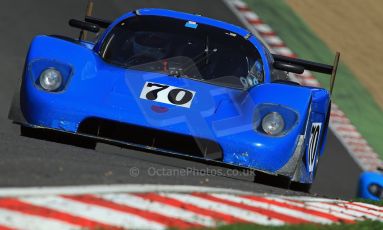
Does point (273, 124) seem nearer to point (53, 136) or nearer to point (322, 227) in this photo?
point (53, 136)

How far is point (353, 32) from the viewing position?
20578 mm

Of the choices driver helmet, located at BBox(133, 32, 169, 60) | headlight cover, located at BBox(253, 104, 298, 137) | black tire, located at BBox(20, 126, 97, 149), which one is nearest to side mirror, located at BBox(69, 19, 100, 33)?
driver helmet, located at BBox(133, 32, 169, 60)

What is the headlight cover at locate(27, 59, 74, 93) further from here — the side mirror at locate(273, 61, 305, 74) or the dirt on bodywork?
the dirt on bodywork

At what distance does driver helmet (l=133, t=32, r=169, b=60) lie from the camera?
9.12m

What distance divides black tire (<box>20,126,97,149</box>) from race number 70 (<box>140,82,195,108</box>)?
586 mm

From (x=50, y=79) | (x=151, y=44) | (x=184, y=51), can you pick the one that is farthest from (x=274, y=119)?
(x=50, y=79)

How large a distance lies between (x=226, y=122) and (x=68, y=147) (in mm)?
1167

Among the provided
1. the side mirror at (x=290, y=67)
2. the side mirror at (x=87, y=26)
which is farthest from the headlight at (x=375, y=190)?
the side mirror at (x=87, y=26)

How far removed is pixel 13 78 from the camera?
13133 mm

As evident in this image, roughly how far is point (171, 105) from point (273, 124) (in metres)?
0.76

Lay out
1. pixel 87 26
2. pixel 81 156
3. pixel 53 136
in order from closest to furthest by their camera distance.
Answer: pixel 81 156 < pixel 53 136 < pixel 87 26

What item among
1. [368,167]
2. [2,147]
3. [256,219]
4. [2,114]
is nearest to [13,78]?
[2,114]

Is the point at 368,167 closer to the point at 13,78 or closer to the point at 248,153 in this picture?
the point at 13,78

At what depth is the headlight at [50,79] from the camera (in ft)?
27.2
